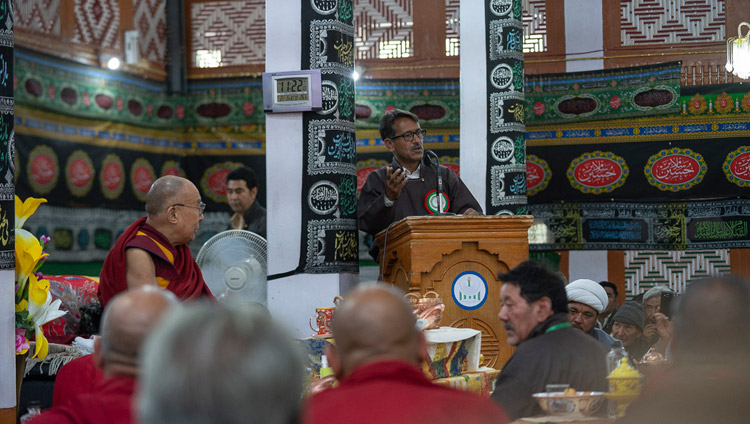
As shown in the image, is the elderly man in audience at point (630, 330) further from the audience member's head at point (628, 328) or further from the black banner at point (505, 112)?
the black banner at point (505, 112)

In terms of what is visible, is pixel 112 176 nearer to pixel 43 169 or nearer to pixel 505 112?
pixel 43 169

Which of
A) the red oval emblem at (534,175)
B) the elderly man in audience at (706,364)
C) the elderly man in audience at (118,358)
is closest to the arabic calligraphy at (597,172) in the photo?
the red oval emblem at (534,175)

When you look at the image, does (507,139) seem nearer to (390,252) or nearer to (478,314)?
(390,252)

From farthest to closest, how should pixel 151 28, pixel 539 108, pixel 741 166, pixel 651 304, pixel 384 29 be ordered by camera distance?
pixel 151 28
pixel 384 29
pixel 539 108
pixel 741 166
pixel 651 304

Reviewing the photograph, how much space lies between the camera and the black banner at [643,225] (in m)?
9.78

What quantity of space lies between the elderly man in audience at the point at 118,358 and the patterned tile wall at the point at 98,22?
8636mm

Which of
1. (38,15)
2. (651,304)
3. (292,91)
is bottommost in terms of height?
(651,304)

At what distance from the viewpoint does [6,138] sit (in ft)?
15.2

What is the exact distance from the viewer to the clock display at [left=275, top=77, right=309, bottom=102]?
5703 mm

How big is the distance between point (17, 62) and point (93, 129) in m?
1.17

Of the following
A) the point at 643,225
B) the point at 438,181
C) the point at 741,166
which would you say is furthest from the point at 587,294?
the point at 741,166

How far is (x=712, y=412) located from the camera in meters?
2.30

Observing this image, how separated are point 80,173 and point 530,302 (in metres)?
7.62

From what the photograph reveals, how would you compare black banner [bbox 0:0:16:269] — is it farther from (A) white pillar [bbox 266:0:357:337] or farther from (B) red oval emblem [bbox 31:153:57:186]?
(B) red oval emblem [bbox 31:153:57:186]
